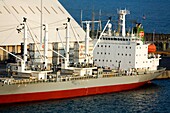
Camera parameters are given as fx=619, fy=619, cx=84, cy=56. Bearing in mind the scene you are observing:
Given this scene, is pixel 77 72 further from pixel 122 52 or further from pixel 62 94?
pixel 122 52

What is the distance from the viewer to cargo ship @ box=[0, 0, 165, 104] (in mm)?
50062

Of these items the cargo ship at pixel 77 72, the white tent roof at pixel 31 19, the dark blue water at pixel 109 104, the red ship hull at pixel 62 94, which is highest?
the white tent roof at pixel 31 19

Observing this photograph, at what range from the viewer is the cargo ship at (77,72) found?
164 ft

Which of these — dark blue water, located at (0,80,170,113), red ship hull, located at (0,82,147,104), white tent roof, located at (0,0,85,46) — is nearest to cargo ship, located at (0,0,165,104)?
red ship hull, located at (0,82,147,104)

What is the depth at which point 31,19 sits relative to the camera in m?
69.8

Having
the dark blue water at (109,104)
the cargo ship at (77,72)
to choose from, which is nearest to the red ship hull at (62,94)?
the cargo ship at (77,72)

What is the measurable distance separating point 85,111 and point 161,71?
1646cm

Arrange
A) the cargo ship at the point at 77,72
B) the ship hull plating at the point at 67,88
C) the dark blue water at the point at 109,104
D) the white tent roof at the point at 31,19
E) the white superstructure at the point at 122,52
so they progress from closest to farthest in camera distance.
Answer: the dark blue water at the point at 109,104 → the ship hull plating at the point at 67,88 → the cargo ship at the point at 77,72 → the white superstructure at the point at 122,52 → the white tent roof at the point at 31,19

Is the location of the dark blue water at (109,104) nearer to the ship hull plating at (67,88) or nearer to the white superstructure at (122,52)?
the ship hull plating at (67,88)

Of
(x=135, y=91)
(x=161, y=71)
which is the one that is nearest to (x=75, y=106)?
(x=135, y=91)

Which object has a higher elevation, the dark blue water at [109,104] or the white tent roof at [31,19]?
the white tent roof at [31,19]

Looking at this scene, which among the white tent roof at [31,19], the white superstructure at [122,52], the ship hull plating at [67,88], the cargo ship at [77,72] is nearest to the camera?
the ship hull plating at [67,88]

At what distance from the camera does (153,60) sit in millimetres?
61969

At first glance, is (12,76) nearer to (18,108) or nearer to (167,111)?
(18,108)
